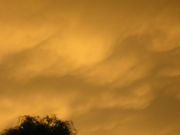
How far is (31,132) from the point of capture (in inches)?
3767

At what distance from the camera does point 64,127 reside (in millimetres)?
99312

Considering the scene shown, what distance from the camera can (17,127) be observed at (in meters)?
96.5

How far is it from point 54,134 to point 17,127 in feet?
15.7

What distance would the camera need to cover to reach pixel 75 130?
325 ft

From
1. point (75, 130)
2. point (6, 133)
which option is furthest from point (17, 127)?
point (75, 130)

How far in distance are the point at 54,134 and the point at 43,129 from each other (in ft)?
5.02

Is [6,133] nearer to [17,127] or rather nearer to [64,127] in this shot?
[17,127]

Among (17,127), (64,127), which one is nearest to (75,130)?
(64,127)

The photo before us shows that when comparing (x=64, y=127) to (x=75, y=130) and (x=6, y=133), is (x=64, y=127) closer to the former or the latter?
(x=75, y=130)

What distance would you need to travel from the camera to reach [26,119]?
97.9m

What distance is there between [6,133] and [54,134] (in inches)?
238

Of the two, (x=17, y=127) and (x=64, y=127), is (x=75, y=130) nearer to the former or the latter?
(x=64, y=127)

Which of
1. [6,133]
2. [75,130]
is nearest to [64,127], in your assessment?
[75,130]

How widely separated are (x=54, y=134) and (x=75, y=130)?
10.2ft
